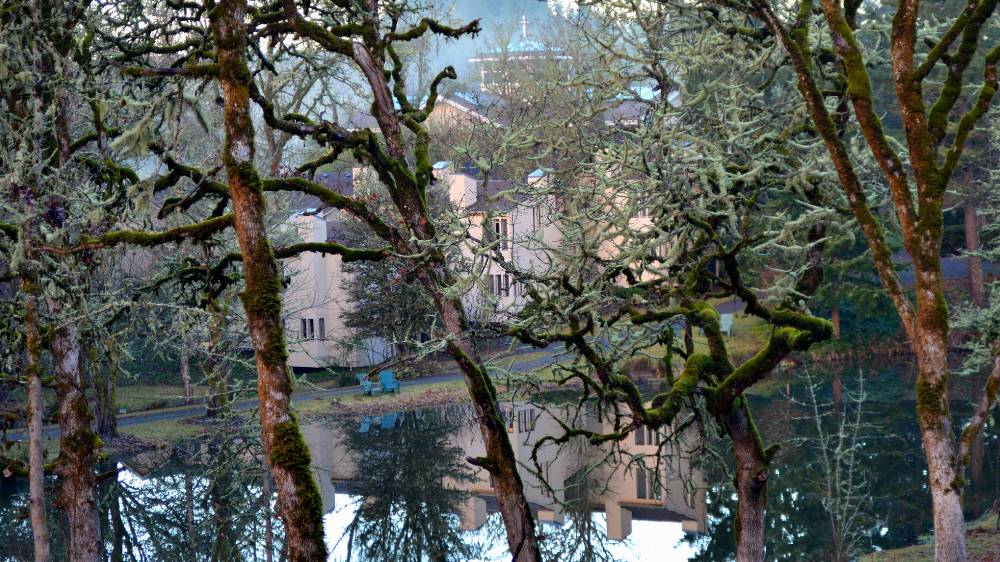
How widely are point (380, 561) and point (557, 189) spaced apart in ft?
35.1

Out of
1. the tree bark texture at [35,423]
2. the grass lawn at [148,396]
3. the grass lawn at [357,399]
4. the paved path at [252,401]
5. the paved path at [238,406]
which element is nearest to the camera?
the tree bark texture at [35,423]

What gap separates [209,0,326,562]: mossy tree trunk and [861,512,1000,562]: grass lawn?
8.57 metres

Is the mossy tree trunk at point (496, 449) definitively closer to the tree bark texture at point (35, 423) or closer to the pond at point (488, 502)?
the tree bark texture at point (35, 423)

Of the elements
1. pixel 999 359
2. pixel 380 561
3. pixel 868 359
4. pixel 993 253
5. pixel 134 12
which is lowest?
pixel 380 561

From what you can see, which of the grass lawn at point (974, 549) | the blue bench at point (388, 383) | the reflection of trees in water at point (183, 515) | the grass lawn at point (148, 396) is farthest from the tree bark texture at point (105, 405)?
the grass lawn at point (974, 549)

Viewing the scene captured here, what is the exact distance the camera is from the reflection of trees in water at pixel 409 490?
19172mm

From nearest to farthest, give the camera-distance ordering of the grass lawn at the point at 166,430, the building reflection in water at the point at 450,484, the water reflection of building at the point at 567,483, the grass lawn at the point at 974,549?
1. the grass lawn at the point at 974,549
2. the building reflection in water at the point at 450,484
3. the water reflection of building at the point at 567,483
4. the grass lawn at the point at 166,430

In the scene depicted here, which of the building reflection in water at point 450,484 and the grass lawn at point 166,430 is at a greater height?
the grass lawn at point 166,430

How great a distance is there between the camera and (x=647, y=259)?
9422 mm

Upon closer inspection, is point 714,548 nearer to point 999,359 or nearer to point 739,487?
point 739,487

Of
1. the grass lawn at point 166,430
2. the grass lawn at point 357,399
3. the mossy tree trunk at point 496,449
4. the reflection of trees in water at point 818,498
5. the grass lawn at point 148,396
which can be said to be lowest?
the reflection of trees in water at point 818,498

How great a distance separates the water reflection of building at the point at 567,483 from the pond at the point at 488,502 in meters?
0.06

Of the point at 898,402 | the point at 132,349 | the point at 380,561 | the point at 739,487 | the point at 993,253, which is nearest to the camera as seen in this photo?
the point at 739,487

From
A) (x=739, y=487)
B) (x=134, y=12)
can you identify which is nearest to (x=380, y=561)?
(x=739, y=487)
